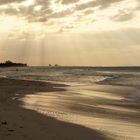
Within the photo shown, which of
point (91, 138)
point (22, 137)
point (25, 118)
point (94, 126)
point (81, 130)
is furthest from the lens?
point (25, 118)

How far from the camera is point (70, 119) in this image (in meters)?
12.2

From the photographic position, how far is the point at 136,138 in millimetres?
9375

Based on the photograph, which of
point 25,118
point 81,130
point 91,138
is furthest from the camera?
point 25,118

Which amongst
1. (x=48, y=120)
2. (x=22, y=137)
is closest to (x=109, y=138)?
(x=22, y=137)

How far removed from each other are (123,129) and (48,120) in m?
2.47

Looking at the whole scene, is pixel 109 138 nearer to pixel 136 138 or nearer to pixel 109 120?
pixel 136 138

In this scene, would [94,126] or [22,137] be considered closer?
[22,137]

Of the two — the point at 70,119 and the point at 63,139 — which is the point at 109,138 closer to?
the point at 63,139

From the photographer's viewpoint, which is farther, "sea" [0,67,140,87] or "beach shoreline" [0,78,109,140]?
"sea" [0,67,140,87]

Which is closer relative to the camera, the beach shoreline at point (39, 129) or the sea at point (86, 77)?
the beach shoreline at point (39, 129)

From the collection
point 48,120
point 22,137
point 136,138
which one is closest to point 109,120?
point 48,120

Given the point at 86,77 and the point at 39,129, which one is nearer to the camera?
the point at 39,129

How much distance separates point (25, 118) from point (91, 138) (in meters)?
3.13

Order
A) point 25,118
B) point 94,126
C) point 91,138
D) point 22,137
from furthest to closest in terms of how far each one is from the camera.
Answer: point 25,118
point 94,126
point 91,138
point 22,137
